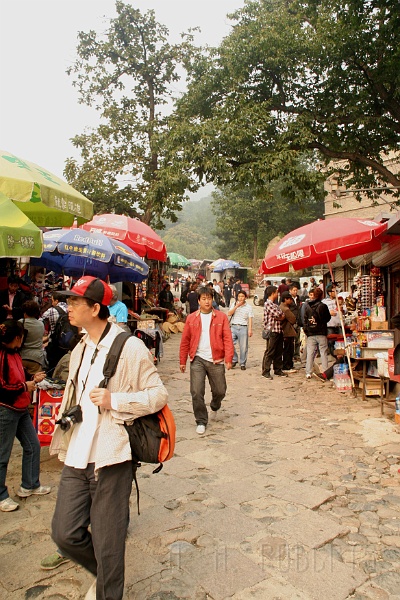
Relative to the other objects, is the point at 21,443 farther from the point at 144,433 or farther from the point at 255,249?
the point at 255,249

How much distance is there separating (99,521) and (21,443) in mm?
2017

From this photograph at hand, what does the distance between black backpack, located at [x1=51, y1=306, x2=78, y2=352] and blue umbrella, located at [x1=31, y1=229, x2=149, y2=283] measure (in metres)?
1.07

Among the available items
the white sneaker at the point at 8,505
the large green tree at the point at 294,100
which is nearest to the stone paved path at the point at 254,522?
the white sneaker at the point at 8,505

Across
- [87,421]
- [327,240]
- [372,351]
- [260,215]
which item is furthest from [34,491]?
[260,215]

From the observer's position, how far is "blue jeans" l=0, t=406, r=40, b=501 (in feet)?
12.8

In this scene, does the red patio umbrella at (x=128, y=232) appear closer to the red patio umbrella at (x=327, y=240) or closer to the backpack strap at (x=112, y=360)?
the red patio umbrella at (x=327, y=240)

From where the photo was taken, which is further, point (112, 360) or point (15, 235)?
point (15, 235)

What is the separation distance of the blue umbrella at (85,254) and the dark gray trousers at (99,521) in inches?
168

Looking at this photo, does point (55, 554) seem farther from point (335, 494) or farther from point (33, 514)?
point (335, 494)

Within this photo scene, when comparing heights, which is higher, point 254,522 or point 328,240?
point 328,240

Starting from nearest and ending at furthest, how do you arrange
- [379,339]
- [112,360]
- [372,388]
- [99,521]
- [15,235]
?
[99,521], [112,360], [15,235], [379,339], [372,388]

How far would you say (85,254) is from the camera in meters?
6.62

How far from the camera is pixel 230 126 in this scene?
1385cm

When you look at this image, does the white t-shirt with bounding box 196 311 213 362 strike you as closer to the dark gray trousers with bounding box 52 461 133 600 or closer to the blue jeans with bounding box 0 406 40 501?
the blue jeans with bounding box 0 406 40 501
